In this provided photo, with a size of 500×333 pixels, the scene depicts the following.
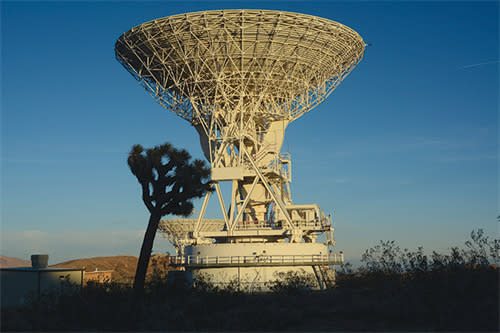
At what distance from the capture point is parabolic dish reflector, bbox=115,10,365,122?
30.7 metres

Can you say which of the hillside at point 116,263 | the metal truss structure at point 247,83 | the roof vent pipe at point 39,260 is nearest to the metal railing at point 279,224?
the metal truss structure at point 247,83

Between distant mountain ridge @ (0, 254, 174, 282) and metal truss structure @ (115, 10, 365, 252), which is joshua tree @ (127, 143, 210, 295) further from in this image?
distant mountain ridge @ (0, 254, 174, 282)

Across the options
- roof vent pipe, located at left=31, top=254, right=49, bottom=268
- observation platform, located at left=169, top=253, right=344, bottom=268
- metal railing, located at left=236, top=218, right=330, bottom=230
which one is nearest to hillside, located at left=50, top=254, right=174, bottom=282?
metal railing, located at left=236, top=218, right=330, bottom=230

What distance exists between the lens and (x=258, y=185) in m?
36.7

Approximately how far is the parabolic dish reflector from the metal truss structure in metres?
0.06

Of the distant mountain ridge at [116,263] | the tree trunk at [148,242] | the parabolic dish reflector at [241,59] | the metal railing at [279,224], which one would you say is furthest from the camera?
the distant mountain ridge at [116,263]

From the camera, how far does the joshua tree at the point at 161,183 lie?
2698 centimetres

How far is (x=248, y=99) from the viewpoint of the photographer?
116 ft

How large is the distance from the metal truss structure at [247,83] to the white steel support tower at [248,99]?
0.07 meters

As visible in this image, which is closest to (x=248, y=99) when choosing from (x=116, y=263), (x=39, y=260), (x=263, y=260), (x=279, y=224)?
(x=279, y=224)

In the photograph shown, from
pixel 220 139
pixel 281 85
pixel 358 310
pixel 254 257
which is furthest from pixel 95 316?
pixel 281 85

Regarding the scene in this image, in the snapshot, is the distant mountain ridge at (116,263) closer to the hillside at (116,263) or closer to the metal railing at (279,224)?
the hillside at (116,263)

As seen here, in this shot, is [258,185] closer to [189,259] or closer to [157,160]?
[189,259]

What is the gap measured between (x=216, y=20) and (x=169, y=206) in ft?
36.9
